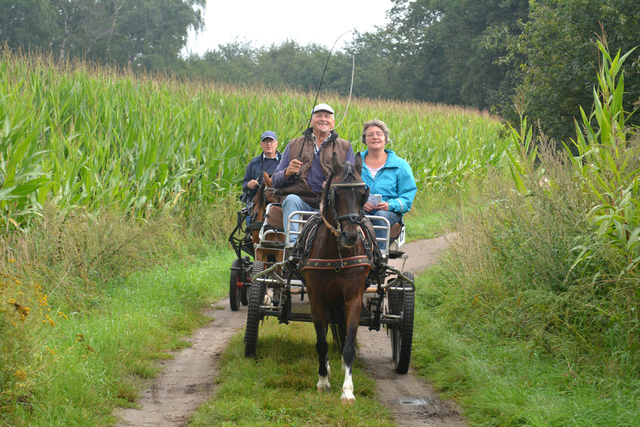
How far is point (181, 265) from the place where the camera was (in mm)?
8992

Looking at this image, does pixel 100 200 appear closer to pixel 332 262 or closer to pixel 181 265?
pixel 181 265

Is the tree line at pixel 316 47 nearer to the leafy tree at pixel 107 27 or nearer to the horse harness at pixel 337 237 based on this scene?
the leafy tree at pixel 107 27

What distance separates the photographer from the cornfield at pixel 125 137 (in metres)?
6.79

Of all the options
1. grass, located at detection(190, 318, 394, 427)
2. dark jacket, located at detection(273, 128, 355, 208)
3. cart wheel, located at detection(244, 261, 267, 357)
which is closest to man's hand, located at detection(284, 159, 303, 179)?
dark jacket, located at detection(273, 128, 355, 208)

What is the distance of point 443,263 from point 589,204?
11.3ft

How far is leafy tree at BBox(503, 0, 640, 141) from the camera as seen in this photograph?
891 cm

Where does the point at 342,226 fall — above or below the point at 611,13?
below

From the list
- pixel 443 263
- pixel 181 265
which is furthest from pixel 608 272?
pixel 181 265

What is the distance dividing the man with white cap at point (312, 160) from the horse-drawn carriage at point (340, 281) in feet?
0.63

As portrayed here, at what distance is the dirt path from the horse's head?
1.41 m

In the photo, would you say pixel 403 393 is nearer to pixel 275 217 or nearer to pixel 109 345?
pixel 275 217

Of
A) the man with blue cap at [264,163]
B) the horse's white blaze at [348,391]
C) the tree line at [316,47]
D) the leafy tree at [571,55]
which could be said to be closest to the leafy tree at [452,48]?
the tree line at [316,47]

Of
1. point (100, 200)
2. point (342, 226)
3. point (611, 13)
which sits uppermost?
point (611, 13)

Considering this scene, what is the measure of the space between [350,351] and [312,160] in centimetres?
210
